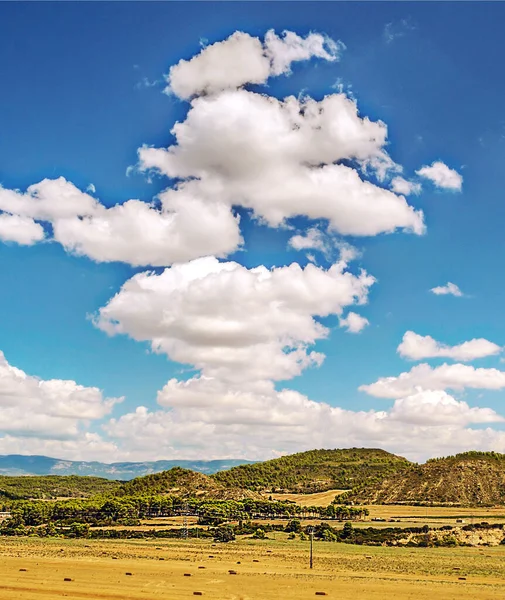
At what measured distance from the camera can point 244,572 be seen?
6962 cm

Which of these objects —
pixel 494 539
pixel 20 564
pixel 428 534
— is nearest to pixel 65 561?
pixel 20 564

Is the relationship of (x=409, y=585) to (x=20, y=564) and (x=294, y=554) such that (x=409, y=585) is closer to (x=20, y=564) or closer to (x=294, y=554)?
(x=294, y=554)

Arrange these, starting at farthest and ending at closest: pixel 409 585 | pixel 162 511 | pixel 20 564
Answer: pixel 162 511
pixel 20 564
pixel 409 585

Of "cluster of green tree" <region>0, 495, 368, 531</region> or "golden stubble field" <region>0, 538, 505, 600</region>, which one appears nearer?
"golden stubble field" <region>0, 538, 505, 600</region>

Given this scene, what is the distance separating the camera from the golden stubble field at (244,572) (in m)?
56.1

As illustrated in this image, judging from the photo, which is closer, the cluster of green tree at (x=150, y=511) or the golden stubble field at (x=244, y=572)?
the golden stubble field at (x=244, y=572)

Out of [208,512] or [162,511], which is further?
[162,511]

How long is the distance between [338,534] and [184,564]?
52.6 m

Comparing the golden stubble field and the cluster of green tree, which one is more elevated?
the golden stubble field

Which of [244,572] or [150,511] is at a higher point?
[244,572]

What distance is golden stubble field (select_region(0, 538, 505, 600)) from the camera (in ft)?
184

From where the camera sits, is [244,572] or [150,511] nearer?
[244,572]

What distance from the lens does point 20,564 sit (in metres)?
74.8

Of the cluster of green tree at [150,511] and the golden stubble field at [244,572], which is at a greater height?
the golden stubble field at [244,572]
